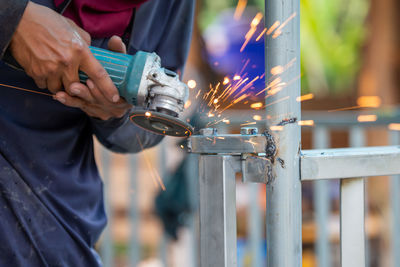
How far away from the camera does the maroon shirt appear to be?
1.00 metres

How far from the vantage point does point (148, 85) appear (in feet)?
3.01

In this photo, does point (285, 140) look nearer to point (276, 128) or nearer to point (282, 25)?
point (276, 128)

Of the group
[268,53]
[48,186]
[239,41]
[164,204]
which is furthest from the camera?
[239,41]

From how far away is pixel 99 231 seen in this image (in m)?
1.18

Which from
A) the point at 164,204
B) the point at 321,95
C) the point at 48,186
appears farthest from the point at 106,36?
the point at 321,95

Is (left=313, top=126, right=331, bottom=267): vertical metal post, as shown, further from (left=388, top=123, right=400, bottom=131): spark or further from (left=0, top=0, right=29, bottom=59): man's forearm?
(left=0, top=0, right=29, bottom=59): man's forearm

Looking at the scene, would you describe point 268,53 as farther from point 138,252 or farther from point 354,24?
point 354,24

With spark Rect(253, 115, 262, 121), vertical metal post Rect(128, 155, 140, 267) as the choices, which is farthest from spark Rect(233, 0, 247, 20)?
vertical metal post Rect(128, 155, 140, 267)

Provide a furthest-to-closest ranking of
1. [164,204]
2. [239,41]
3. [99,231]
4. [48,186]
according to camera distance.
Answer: [239,41] < [164,204] < [99,231] < [48,186]

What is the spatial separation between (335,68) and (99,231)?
15.0 feet

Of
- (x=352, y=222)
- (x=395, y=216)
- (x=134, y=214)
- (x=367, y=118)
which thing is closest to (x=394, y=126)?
(x=367, y=118)

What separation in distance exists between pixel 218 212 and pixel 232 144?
132 mm

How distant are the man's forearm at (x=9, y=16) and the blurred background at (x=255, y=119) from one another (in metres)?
0.50

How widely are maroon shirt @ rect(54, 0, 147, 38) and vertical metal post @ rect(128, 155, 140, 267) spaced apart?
6.06ft
